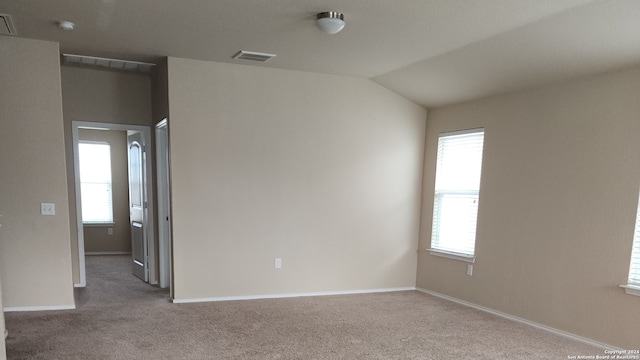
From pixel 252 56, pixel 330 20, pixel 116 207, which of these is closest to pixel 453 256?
pixel 330 20

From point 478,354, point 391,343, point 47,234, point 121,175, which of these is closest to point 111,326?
point 47,234

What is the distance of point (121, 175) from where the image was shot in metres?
6.51

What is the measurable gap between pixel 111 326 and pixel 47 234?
3.71 feet

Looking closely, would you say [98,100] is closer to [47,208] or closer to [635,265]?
[47,208]

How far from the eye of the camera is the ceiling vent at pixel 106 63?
389 centimetres

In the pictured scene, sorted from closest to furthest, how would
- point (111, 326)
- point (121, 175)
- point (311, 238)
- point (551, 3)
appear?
point (551, 3), point (111, 326), point (311, 238), point (121, 175)

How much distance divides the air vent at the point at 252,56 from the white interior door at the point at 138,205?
1.90 meters

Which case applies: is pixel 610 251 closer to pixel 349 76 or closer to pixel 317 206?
pixel 317 206

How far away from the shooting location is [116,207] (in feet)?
21.2

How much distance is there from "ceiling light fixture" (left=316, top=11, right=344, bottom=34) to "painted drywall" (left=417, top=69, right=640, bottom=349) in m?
2.16

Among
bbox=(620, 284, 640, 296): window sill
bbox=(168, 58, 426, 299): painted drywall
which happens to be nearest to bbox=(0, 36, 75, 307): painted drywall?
bbox=(168, 58, 426, 299): painted drywall

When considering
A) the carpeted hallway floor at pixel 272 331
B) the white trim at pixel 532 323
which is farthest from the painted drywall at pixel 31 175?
the white trim at pixel 532 323

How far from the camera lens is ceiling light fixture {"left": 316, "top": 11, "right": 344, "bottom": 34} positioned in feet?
8.43

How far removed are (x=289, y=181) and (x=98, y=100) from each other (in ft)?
8.35
